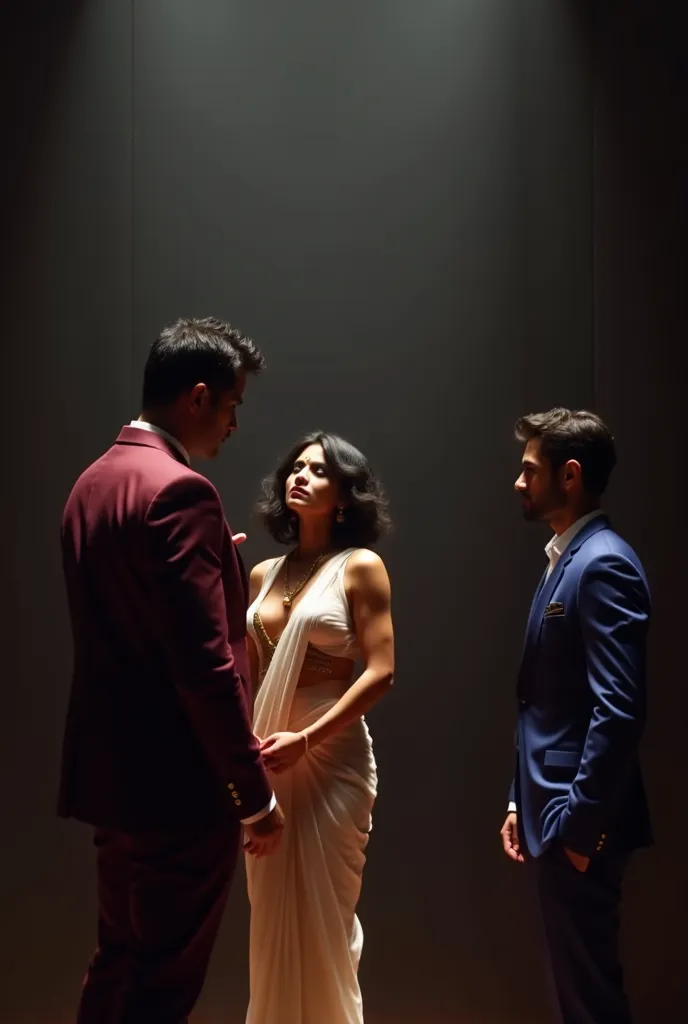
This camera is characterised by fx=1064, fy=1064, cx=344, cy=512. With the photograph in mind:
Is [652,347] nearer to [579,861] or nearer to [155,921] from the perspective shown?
[579,861]

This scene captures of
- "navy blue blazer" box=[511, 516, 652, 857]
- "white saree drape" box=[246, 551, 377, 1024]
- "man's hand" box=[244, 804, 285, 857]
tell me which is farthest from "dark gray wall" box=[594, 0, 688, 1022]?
"man's hand" box=[244, 804, 285, 857]

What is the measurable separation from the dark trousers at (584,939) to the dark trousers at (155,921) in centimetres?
77

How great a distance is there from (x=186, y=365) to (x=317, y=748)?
3.52 feet

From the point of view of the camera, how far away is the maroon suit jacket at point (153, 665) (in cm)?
208

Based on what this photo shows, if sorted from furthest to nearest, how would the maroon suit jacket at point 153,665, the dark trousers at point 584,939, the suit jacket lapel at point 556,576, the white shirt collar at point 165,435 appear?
the suit jacket lapel at point 556,576, the dark trousers at point 584,939, the white shirt collar at point 165,435, the maroon suit jacket at point 153,665

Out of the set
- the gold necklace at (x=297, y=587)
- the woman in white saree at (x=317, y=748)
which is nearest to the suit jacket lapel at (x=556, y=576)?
the woman in white saree at (x=317, y=748)

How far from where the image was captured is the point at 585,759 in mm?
2354

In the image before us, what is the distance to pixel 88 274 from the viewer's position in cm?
343

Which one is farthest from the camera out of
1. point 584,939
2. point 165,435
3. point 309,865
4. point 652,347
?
point 652,347

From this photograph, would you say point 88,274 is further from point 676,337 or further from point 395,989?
point 395,989

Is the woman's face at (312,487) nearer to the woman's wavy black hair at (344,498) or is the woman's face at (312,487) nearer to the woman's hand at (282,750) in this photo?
the woman's wavy black hair at (344,498)

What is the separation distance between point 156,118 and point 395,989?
2.90 metres

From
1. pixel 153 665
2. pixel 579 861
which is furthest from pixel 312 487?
pixel 579 861

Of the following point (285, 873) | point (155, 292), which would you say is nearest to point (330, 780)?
point (285, 873)
